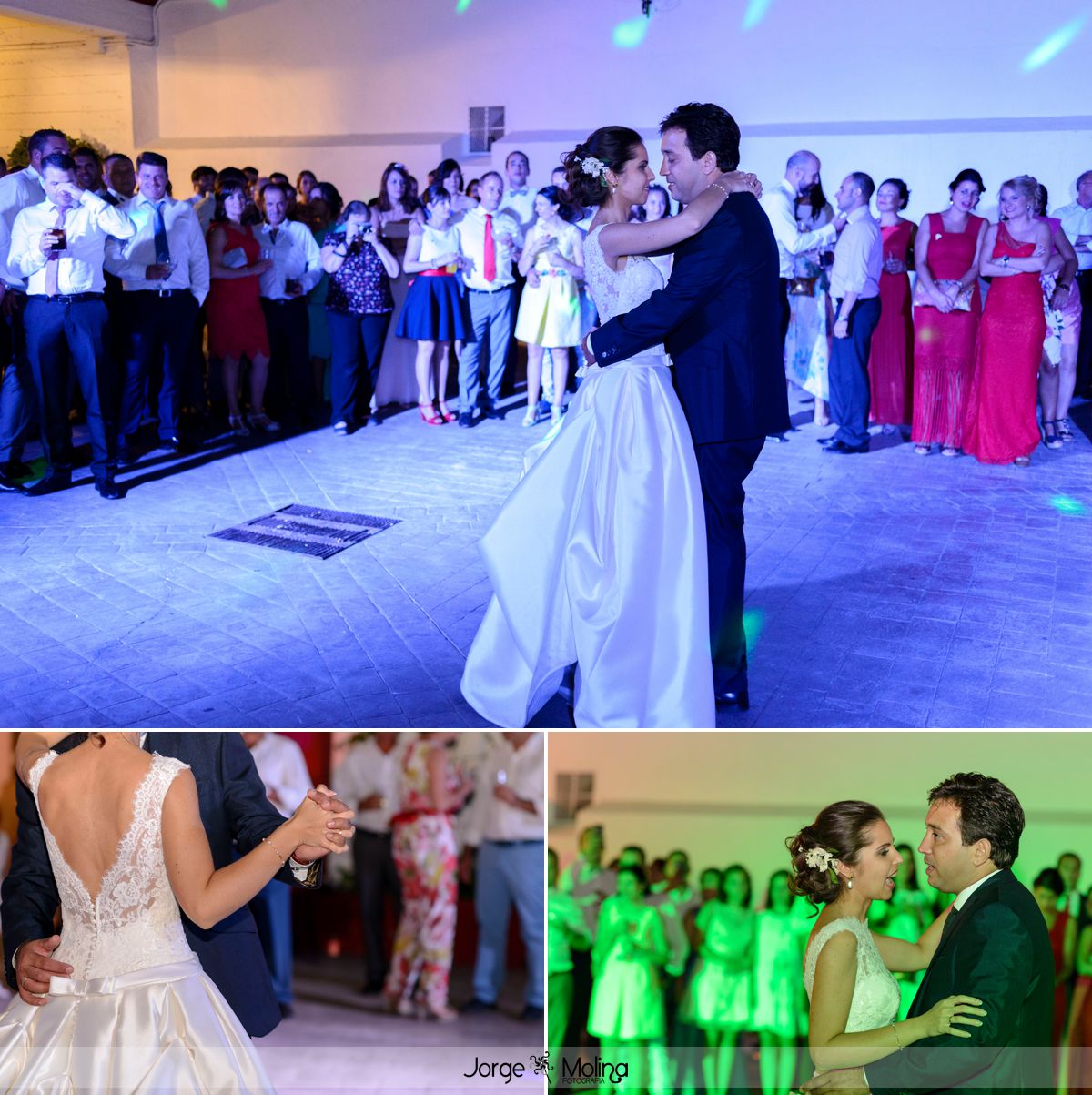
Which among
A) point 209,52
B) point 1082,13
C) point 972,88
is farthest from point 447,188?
point 209,52

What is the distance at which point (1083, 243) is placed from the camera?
358 inches

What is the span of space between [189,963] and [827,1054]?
1.02 metres

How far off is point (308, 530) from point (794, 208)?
3709mm

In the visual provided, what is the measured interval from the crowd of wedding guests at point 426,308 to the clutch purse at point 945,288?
11 millimetres

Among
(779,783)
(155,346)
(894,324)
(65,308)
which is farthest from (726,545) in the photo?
(894,324)

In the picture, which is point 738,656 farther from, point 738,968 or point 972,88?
point 972,88

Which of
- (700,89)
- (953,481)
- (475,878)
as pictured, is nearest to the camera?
(475,878)

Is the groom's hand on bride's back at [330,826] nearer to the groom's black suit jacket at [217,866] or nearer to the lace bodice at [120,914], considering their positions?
the groom's black suit jacket at [217,866]

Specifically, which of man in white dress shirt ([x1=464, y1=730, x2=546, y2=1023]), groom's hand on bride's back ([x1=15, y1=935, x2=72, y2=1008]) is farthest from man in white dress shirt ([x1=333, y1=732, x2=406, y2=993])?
groom's hand on bride's back ([x1=15, y1=935, x2=72, y2=1008])

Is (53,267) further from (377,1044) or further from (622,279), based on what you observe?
(377,1044)

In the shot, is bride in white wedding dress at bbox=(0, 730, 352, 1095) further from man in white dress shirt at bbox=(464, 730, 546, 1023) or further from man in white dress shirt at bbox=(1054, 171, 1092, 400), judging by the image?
man in white dress shirt at bbox=(1054, 171, 1092, 400)

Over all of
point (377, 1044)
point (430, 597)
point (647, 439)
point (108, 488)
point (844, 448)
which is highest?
point (647, 439)

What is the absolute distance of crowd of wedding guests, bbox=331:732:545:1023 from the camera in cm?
212

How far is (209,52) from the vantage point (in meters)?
14.2
